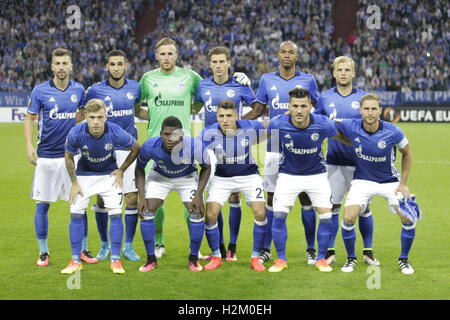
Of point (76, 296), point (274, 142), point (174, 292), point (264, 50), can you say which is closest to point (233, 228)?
point (274, 142)

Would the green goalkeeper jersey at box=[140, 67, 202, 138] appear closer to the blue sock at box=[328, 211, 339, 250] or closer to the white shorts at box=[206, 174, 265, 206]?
the white shorts at box=[206, 174, 265, 206]

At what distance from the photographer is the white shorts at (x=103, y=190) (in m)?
7.60

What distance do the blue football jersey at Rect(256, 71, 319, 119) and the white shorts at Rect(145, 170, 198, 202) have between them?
1.41 meters

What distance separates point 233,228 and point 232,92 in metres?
1.67

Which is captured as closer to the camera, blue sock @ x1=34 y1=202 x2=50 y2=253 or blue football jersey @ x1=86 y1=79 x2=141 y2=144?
blue sock @ x1=34 y1=202 x2=50 y2=253

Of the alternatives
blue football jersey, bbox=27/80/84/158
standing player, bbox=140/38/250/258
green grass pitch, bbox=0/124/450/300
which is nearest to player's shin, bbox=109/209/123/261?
green grass pitch, bbox=0/124/450/300

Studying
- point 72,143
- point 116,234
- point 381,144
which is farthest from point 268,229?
point 72,143

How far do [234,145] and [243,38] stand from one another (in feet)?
93.0

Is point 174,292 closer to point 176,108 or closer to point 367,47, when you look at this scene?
point 176,108

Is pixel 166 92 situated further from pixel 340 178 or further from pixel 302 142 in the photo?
pixel 340 178

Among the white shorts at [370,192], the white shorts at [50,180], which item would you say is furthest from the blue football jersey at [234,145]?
the white shorts at [50,180]

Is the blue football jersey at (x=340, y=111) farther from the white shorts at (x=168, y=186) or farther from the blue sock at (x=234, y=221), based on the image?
the white shorts at (x=168, y=186)

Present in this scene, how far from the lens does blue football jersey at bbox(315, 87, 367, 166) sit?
8062 mm

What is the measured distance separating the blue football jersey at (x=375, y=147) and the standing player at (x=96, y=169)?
240 centimetres
